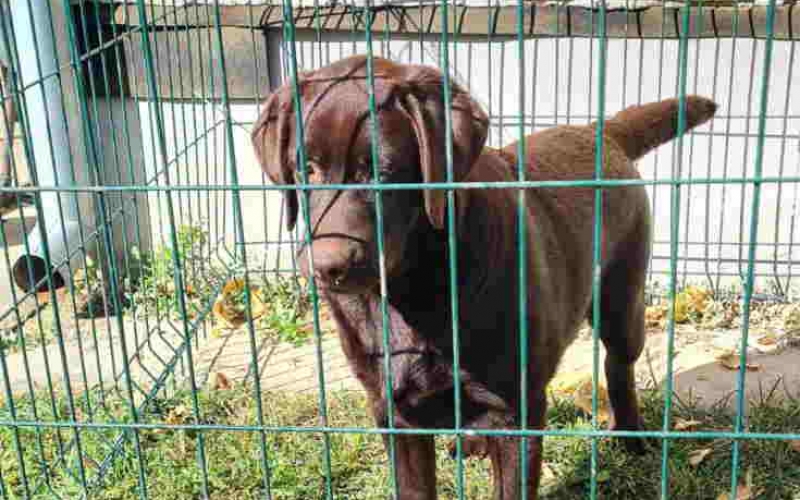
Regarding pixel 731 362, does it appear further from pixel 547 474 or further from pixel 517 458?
pixel 517 458

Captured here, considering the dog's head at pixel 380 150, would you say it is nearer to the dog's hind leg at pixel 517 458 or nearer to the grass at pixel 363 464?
the dog's hind leg at pixel 517 458

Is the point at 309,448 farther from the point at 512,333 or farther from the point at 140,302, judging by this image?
the point at 140,302

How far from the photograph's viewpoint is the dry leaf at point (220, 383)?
380cm

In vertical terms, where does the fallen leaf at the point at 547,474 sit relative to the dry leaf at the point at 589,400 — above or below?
below

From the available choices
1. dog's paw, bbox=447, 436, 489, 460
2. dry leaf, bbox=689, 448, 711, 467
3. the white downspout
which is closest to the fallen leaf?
dog's paw, bbox=447, 436, 489, 460

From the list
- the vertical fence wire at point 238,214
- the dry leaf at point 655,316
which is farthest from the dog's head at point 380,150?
the dry leaf at point 655,316

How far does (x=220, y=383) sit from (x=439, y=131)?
212 centimetres

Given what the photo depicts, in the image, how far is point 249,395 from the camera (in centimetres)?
372

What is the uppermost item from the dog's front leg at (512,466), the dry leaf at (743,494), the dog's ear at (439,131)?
the dog's ear at (439,131)

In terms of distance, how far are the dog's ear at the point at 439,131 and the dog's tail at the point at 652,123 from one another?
4.16 ft

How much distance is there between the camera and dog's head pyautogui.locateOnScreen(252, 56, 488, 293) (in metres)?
1.97

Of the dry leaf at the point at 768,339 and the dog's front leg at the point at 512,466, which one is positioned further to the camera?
the dry leaf at the point at 768,339

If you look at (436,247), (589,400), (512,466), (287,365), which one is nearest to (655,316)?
(589,400)

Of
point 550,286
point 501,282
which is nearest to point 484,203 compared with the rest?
point 501,282
